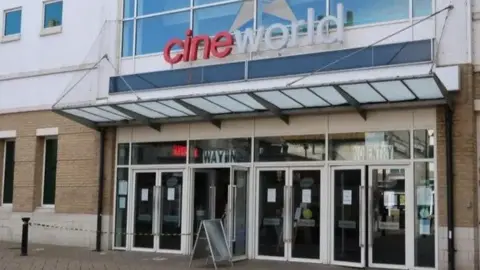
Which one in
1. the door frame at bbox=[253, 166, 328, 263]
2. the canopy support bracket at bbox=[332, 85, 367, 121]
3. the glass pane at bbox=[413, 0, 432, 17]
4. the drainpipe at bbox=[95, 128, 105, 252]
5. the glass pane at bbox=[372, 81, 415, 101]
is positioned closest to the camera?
the glass pane at bbox=[372, 81, 415, 101]

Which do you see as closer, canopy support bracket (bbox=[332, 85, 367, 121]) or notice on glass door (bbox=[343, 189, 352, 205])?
canopy support bracket (bbox=[332, 85, 367, 121])

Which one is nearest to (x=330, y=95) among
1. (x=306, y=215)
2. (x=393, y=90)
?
(x=393, y=90)

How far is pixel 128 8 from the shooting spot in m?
18.3

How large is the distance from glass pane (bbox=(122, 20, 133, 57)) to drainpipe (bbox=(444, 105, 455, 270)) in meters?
9.01

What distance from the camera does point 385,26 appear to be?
14039 millimetres

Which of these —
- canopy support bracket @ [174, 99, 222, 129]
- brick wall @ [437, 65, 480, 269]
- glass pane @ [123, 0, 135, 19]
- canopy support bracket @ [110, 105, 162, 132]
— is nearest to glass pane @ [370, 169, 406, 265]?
brick wall @ [437, 65, 480, 269]

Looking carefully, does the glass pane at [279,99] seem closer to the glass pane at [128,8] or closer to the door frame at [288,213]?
the door frame at [288,213]

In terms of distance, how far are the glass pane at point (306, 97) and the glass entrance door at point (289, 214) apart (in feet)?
5.46

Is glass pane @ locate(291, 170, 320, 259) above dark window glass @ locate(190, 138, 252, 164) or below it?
below

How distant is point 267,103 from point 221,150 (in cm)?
247

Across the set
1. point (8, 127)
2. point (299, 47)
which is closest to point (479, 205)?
point (299, 47)

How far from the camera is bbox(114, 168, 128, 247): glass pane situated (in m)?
17.8

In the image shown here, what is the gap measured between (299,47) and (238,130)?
2677mm

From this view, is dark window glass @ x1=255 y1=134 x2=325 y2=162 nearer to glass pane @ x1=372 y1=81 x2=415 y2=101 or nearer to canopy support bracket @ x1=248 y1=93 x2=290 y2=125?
canopy support bracket @ x1=248 y1=93 x2=290 y2=125
